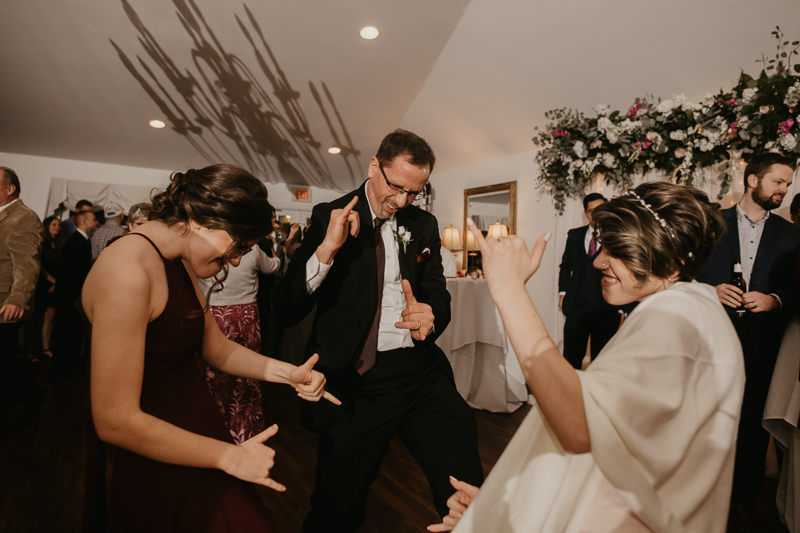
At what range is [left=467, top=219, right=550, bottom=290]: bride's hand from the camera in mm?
838

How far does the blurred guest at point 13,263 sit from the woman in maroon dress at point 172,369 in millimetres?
2353

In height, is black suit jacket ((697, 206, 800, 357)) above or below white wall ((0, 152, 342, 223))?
below

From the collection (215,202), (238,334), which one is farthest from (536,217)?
(215,202)

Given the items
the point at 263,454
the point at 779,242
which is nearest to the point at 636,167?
the point at 779,242

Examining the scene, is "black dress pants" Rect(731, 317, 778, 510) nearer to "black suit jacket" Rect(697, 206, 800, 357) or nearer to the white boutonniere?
"black suit jacket" Rect(697, 206, 800, 357)

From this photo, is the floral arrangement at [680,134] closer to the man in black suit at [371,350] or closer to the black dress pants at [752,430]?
the black dress pants at [752,430]

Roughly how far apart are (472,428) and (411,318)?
495 mm

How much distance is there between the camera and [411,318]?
1525 mm

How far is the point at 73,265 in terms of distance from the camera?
15.4 ft

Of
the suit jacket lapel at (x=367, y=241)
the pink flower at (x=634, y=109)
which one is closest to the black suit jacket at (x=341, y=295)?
the suit jacket lapel at (x=367, y=241)

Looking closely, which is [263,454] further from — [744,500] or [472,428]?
[744,500]

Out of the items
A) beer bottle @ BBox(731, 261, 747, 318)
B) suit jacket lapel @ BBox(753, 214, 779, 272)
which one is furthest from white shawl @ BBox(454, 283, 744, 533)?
suit jacket lapel @ BBox(753, 214, 779, 272)

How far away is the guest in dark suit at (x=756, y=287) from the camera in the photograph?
7.63 ft

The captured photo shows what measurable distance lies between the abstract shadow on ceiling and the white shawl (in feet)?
13.9
